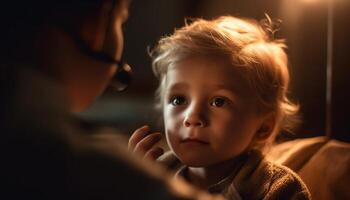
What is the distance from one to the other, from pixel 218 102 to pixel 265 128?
0.16 metres

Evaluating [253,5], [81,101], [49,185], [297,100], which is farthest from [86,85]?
[297,100]

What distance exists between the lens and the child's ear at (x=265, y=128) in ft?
3.77

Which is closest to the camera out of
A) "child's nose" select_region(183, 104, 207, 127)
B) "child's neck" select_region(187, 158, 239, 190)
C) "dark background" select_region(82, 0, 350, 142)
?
"child's nose" select_region(183, 104, 207, 127)

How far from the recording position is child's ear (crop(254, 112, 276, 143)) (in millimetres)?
1149

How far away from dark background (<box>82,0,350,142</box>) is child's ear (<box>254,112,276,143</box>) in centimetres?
32

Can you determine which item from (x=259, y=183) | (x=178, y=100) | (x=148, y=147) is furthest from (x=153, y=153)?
(x=259, y=183)

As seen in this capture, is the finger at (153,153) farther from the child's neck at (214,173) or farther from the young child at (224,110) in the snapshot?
the child's neck at (214,173)

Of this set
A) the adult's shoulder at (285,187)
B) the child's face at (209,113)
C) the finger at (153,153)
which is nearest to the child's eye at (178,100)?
the child's face at (209,113)

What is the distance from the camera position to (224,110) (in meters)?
1.06

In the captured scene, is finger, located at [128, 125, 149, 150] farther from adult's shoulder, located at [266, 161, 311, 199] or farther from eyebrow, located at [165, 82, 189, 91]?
adult's shoulder, located at [266, 161, 311, 199]

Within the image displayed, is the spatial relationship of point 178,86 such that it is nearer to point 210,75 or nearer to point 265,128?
point 210,75

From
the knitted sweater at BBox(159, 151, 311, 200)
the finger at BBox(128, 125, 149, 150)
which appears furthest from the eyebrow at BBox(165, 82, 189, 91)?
the knitted sweater at BBox(159, 151, 311, 200)

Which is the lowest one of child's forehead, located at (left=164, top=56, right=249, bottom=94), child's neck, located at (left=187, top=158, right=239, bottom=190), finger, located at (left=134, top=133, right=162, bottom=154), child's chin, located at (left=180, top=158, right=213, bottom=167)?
child's neck, located at (left=187, top=158, right=239, bottom=190)

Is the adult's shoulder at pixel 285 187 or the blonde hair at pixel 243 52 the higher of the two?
the blonde hair at pixel 243 52
